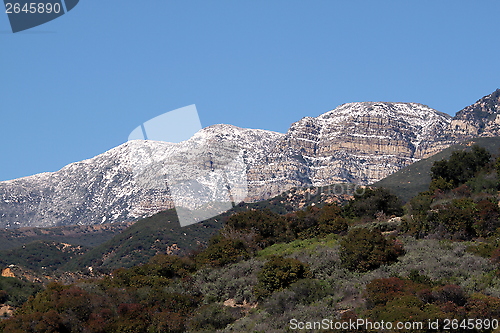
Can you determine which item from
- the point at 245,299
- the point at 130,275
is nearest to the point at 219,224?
the point at 130,275

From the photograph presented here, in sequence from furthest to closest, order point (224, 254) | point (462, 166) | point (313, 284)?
point (462, 166)
point (224, 254)
point (313, 284)

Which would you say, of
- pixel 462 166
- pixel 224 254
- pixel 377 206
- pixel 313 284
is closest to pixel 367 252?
pixel 313 284

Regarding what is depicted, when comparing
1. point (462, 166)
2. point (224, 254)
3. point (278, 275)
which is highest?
point (224, 254)

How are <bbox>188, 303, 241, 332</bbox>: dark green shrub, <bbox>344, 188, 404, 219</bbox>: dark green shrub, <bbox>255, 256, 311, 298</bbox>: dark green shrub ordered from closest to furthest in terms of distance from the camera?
<bbox>188, 303, 241, 332</bbox>: dark green shrub → <bbox>255, 256, 311, 298</bbox>: dark green shrub → <bbox>344, 188, 404, 219</bbox>: dark green shrub

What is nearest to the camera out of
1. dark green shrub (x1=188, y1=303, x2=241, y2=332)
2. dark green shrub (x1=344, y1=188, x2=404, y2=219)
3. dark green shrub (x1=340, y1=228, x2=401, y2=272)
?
dark green shrub (x1=188, y1=303, x2=241, y2=332)

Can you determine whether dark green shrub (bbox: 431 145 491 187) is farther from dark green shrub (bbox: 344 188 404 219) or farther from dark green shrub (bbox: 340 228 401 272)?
dark green shrub (bbox: 340 228 401 272)

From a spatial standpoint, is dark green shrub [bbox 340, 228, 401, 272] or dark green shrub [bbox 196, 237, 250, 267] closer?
dark green shrub [bbox 340, 228, 401, 272]

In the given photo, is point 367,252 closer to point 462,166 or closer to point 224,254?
point 224,254

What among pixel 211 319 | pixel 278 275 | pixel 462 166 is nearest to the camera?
pixel 211 319

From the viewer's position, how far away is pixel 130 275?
1752 inches

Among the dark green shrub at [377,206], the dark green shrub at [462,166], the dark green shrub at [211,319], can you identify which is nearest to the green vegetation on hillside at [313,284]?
the dark green shrub at [211,319]

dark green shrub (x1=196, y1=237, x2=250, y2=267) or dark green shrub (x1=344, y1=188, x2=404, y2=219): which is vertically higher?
dark green shrub (x1=196, y1=237, x2=250, y2=267)

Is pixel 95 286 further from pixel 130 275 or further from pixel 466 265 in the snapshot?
pixel 466 265

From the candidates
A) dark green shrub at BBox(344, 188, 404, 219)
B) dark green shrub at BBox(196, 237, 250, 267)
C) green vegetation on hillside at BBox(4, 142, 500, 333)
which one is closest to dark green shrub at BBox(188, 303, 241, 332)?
green vegetation on hillside at BBox(4, 142, 500, 333)
